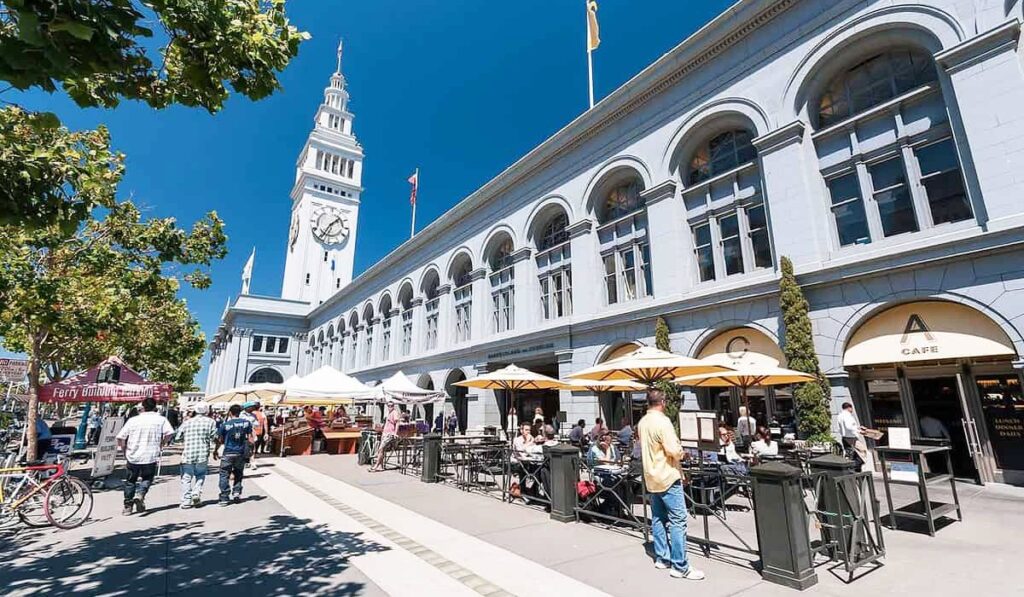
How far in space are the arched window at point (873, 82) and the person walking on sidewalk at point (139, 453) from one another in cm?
1849

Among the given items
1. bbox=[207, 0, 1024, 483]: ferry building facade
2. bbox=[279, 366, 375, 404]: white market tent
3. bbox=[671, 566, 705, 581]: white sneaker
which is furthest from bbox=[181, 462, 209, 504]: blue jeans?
bbox=[207, 0, 1024, 483]: ferry building facade

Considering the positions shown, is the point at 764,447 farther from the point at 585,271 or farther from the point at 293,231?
the point at 293,231

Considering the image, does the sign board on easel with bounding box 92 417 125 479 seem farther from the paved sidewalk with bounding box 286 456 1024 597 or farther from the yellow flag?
the yellow flag

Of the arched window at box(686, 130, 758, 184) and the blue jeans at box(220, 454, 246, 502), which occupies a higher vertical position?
the arched window at box(686, 130, 758, 184)

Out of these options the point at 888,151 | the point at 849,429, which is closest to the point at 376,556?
the point at 849,429

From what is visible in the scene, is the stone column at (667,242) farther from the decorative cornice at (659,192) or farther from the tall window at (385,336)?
the tall window at (385,336)

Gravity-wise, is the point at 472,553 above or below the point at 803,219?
below

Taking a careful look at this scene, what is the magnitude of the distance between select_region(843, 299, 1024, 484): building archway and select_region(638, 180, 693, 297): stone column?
18.2 feet

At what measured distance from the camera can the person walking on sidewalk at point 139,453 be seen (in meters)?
8.81

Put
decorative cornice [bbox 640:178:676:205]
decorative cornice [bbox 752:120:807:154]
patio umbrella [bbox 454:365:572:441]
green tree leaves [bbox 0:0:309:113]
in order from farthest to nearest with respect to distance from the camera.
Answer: decorative cornice [bbox 640:178:676:205]
decorative cornice [bbox 752:120:807:154]
patio umbrella [bbox 454:365:572:441]
green tree leaves [bbox 0:0:309:113]

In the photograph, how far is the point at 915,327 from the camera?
11.1 meters

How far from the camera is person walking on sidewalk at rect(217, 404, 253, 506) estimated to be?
980 cm

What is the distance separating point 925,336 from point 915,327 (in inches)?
11.6

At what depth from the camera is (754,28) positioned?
15078mm
